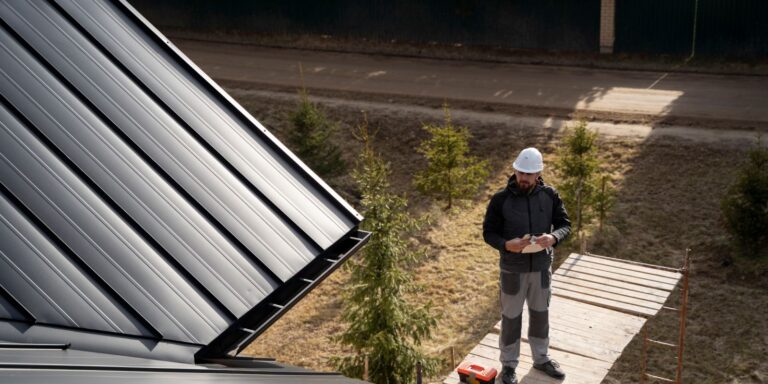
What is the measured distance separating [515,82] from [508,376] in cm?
1448

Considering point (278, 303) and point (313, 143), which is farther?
point (313, 143)

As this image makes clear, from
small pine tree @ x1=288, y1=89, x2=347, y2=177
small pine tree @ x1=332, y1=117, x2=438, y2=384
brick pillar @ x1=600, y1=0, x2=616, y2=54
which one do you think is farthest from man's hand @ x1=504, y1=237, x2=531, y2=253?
brick pillar @ x1=600, y1=0, x2=616, y2=54

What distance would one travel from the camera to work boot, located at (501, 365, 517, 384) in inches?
336

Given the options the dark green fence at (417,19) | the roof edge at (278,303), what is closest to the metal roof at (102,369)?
the roof edge at (278,303)

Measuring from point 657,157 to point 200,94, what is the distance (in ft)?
35.8

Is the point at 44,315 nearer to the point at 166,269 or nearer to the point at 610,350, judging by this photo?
the point at 166,269

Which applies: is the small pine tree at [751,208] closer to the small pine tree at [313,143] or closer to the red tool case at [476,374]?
the small pine tree at [313,143]

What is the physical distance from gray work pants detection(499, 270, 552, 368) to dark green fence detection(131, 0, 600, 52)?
1650 centimetres

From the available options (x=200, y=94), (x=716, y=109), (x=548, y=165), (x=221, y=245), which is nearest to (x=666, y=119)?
(x=716, y=109)

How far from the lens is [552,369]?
870 cm

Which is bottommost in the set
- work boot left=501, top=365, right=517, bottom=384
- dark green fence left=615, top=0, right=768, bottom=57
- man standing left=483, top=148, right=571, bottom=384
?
dark green fence left=615, top=0, right=768, bottom=57

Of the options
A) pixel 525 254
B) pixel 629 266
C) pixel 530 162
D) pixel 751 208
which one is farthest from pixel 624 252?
pixel 530 162

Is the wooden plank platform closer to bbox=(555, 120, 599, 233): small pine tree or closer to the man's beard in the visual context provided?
the man's beard

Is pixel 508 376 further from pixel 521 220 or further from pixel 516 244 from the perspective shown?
pixel 521 220
